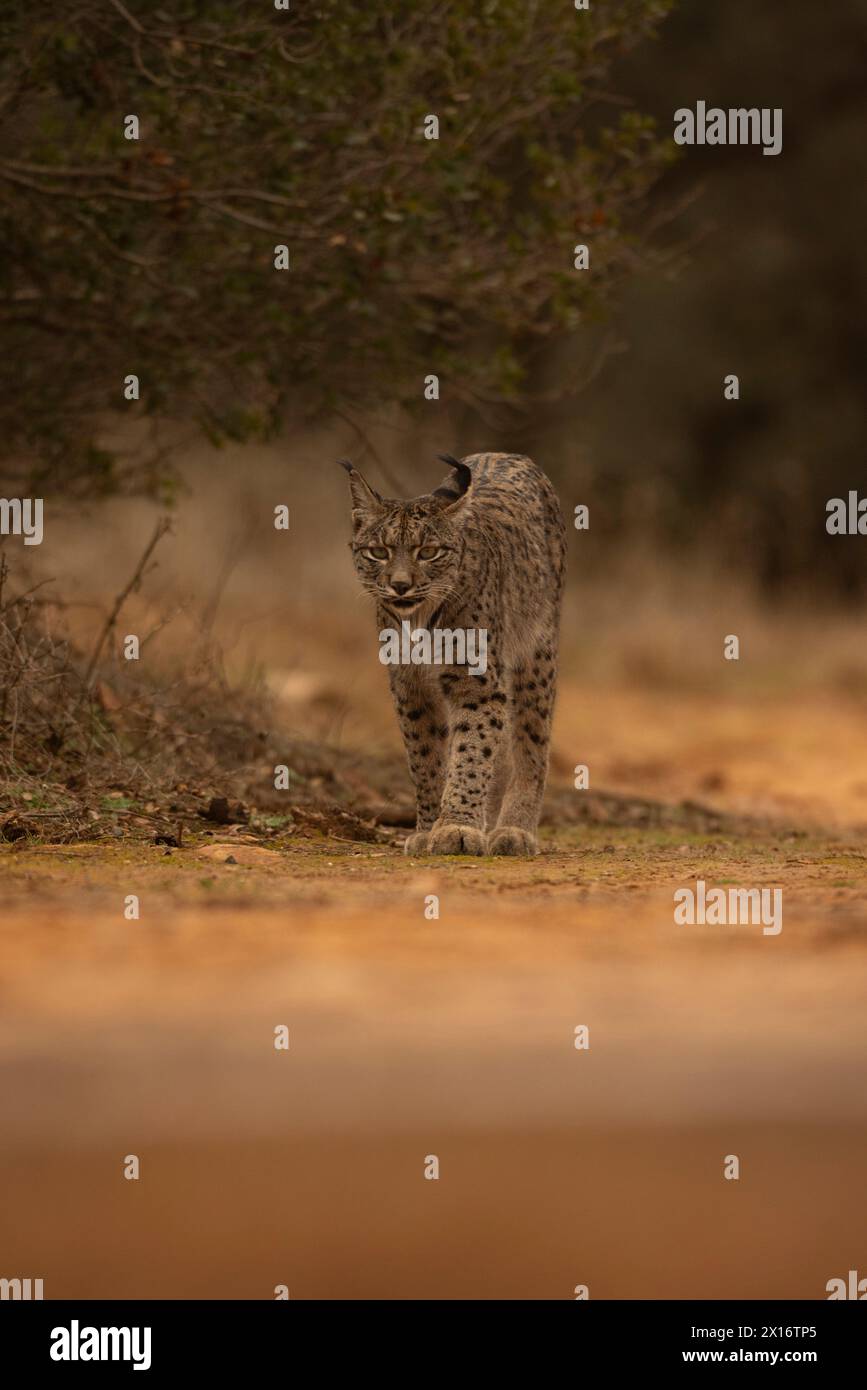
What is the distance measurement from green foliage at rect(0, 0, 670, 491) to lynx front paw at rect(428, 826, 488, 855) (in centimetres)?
324

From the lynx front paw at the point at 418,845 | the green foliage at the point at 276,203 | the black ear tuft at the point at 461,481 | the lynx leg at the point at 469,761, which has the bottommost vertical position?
the lynx front paw at the point at 418,845

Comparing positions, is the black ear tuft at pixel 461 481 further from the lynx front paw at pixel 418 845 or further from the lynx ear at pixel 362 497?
the lynx front paw at pixel 418 845

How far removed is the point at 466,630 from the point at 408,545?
1.64 ft

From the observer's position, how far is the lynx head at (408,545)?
8281mm

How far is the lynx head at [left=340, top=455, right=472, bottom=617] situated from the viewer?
8.28m

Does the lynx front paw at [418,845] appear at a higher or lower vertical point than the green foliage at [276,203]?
lower

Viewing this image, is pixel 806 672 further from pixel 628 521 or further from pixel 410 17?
pixel 410 17

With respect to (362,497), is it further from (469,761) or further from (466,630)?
(469,761)

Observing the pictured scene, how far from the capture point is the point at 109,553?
18406 millimetres

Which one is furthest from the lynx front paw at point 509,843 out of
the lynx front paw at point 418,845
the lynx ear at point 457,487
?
the lynx ear at point 457,487

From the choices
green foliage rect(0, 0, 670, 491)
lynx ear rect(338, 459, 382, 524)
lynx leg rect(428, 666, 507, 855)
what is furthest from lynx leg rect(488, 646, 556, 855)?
green foliage rect(0, 0, 670, 491)

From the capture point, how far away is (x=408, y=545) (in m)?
8.30

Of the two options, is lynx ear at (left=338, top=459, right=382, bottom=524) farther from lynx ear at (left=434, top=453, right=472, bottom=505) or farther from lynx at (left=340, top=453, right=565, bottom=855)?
lynx ear at (left=434, top=453, right=472, bottom=505)

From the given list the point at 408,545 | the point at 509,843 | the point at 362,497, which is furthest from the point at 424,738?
the point at 362,497
